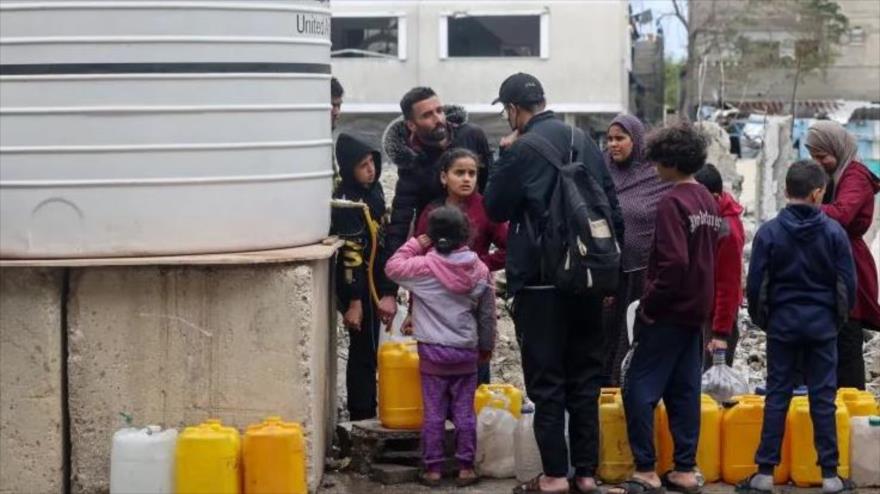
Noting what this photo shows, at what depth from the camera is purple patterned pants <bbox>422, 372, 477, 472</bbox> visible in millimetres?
7258

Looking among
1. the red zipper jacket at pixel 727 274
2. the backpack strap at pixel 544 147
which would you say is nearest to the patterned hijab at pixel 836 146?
the red zipper jacket at pixel 727 274

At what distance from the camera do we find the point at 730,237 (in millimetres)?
8352

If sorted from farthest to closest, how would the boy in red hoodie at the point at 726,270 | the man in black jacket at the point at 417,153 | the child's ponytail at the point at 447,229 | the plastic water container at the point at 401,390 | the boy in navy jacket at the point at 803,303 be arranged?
the boy in red hoodie at the point at 726,270 < the man in black jacket at the point at 417,153 < the plastic water container at the point at 401,390 < the child's ponytail at the point at 447,229 < the boy in navy jacket at the point at 803,303

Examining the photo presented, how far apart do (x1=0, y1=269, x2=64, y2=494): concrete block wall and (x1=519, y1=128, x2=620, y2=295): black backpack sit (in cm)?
220

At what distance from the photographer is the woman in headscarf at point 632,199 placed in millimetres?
7930

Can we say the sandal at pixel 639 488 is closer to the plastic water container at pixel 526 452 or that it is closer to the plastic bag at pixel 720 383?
the plastic water container at pixel 526 452

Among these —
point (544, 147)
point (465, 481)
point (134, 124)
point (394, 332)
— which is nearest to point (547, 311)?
point (544, 147)

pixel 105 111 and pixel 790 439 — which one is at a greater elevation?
pixel 105 111

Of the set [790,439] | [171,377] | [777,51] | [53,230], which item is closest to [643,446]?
[790,439]

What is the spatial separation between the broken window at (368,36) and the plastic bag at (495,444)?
44.3m

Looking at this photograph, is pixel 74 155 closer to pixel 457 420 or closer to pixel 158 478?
pixel 158 478

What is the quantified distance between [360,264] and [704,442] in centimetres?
198

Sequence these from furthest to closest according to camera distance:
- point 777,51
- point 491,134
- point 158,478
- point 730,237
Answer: point 777,51 < point 491,134 < point 730,237 < point 158,478

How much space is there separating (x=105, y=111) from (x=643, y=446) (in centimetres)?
288
